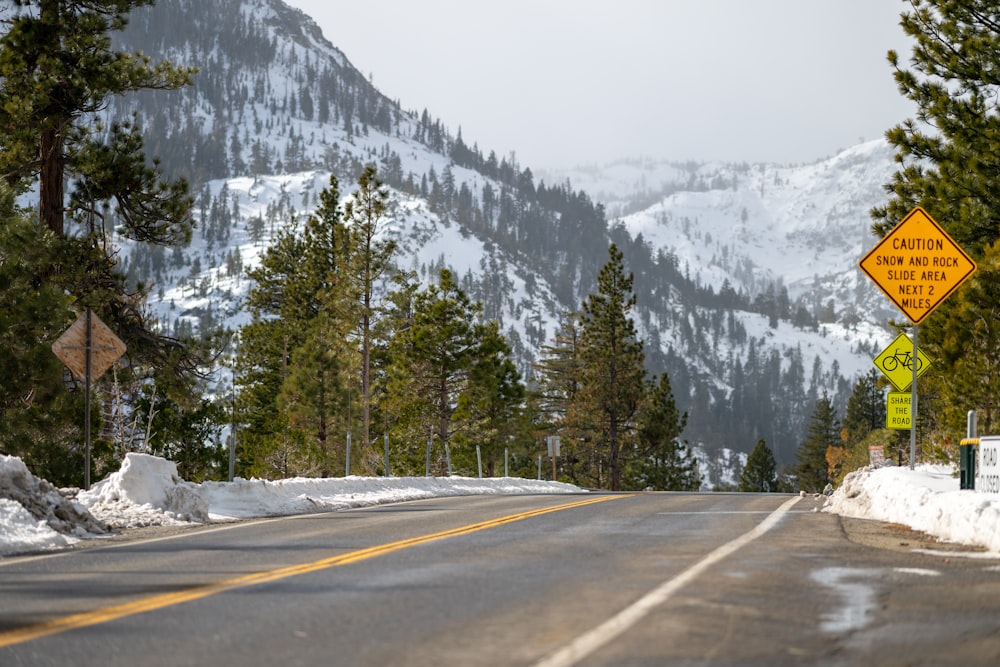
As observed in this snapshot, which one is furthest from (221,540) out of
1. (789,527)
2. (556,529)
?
(789,527)

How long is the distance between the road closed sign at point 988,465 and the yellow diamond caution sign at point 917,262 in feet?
13.3

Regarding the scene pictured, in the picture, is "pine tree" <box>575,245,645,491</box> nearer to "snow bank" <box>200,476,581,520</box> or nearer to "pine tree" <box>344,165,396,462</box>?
"pine tree" <box>344,165,396,462</box>

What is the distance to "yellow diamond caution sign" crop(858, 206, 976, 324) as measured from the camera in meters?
17.0

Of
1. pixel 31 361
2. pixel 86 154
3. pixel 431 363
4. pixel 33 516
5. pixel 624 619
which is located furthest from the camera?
pixel 431 363

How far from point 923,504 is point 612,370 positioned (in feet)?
197

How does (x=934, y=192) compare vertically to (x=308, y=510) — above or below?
above

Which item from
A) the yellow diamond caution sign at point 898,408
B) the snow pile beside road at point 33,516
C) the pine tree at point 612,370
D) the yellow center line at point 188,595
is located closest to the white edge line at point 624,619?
the yellow center line at point 188,595

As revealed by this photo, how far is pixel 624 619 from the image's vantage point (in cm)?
663

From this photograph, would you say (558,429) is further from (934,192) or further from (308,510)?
(308,510)

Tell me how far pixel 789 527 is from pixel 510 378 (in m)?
56.7

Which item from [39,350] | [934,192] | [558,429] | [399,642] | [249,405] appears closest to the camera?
[399,642]

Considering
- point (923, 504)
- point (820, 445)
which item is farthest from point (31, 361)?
point (820, 445)

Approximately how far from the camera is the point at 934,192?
82.6 feet

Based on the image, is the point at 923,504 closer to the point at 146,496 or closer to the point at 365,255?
the point at 146,496
